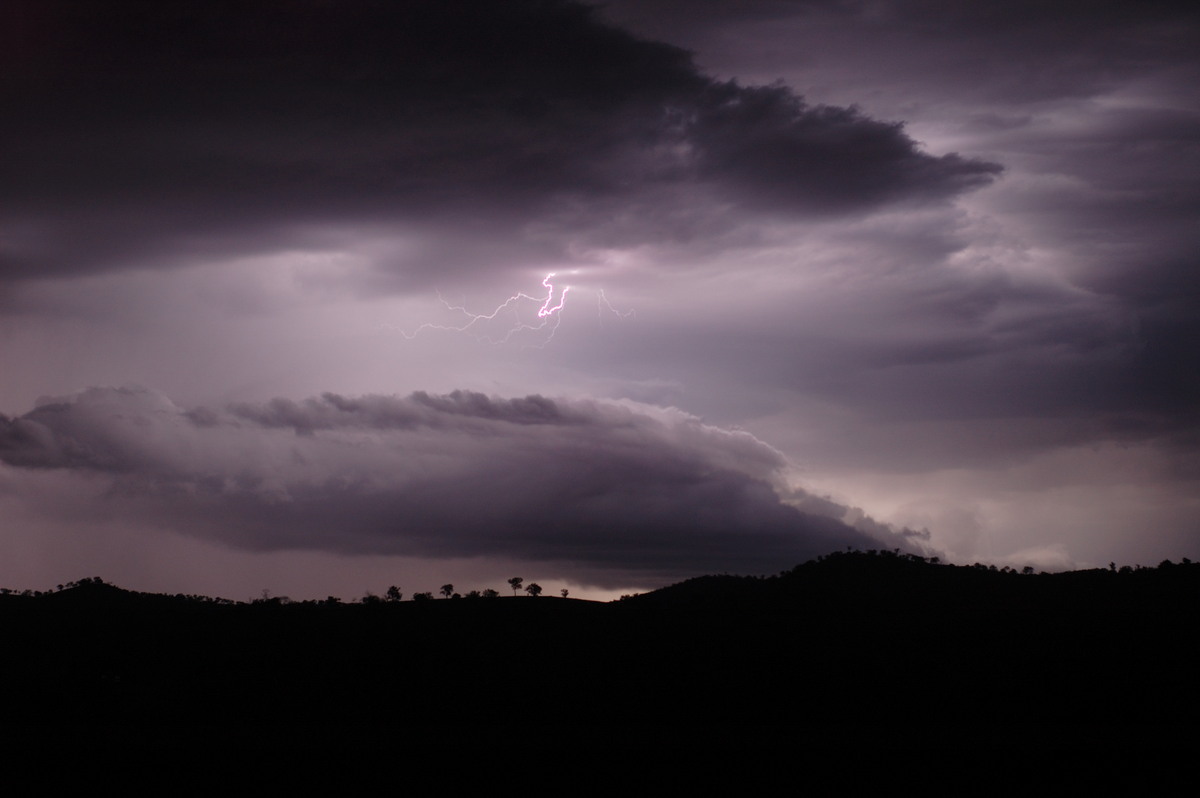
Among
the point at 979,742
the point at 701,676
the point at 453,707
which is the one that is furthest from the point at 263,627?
the point at 979,742

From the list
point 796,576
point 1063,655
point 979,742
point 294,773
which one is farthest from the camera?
point 796,576

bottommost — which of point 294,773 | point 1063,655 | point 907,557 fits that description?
point 294,773

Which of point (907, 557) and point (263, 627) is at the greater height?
point (907, 557)

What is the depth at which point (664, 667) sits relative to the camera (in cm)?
9381

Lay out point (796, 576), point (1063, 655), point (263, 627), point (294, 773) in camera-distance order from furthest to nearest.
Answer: point (796, 576)
point (263, 627)
point (1063, 655)
point (294, 773)

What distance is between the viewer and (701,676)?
3595 inches

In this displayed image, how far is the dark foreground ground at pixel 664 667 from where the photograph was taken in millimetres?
77812

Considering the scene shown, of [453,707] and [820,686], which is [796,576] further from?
[453,707]

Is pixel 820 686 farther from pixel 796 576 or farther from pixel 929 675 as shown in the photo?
pixel 796 576

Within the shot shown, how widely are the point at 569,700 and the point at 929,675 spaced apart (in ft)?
98.8

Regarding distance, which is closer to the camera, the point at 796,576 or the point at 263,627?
the point at 263,627

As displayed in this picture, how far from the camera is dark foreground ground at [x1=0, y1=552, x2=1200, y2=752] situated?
77.8 meters

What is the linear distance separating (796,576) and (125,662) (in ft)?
238

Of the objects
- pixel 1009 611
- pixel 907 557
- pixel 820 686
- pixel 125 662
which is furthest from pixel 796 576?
pixel 125 662
